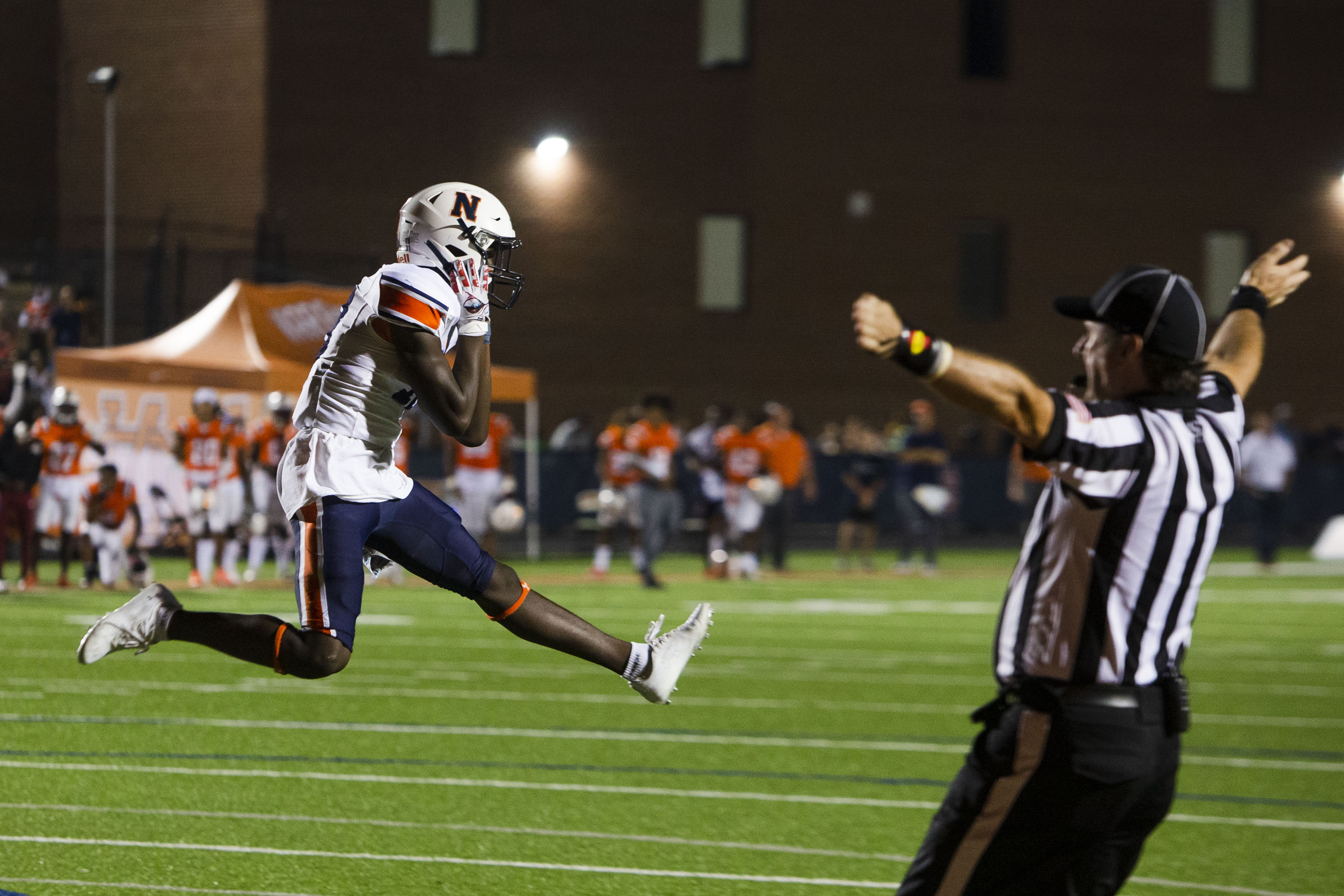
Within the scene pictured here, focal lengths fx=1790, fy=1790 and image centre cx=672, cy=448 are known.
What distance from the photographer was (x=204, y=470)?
17562mm

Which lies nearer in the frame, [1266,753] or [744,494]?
[1266,753]

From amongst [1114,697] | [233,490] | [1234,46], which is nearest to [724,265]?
[1234,46]

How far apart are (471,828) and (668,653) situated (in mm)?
1569

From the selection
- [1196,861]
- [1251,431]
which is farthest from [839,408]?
[1196,861]

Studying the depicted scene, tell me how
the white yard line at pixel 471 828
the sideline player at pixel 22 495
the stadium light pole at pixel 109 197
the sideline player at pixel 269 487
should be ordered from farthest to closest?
the stadium light pole at pixel 109 197 < the sideline player at pixel 269 487 < the sideline player at pixel 22 495 < the white yard line at pixel 471 828

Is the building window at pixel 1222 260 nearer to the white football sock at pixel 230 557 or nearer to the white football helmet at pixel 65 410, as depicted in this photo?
the white football sock at pixel 230 557

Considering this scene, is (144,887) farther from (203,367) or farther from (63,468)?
(203,367)

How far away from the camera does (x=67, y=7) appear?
30.5 meters

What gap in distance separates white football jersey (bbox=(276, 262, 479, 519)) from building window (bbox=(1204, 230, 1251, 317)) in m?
30.6

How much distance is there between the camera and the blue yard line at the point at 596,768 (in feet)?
26.8

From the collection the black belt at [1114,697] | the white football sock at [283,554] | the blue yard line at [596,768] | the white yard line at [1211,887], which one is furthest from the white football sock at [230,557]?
the black belt at [1114,697]

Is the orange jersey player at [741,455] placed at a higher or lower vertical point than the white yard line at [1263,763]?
higher

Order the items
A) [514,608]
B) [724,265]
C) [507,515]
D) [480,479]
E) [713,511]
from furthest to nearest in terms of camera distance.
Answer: [724,265] < [713,511] < [480,479] < [507,515] < [514,608]

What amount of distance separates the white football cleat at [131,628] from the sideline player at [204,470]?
12.1m
